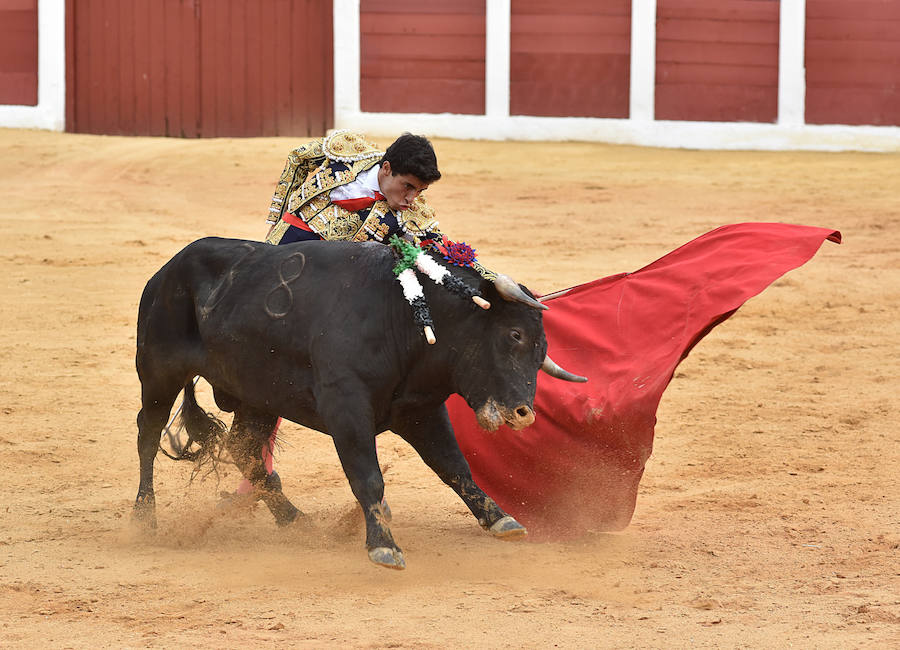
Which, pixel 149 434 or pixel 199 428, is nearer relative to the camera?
pixel 149 434

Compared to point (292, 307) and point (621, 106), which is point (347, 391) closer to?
point (292, 307)

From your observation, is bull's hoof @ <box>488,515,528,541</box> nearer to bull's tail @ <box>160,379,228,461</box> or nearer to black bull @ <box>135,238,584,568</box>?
black bull @ <box>135,238,584,568</box>

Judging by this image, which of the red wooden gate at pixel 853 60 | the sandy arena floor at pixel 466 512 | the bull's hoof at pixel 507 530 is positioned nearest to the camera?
the sandy arena floor at pixel 466 512

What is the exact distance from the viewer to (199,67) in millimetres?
12312

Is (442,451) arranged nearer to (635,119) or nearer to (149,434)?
(149,434)

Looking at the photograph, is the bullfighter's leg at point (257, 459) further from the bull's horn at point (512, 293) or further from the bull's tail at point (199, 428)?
the bull's horn at point (512, 293)

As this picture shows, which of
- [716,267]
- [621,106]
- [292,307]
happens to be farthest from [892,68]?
[292,307]

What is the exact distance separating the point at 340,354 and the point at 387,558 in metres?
0.57

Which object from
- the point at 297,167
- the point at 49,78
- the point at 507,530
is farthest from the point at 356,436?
the point at 49,78

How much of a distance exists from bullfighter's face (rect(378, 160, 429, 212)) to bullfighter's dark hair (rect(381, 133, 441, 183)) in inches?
1.1

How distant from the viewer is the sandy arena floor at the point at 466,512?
10.6ft

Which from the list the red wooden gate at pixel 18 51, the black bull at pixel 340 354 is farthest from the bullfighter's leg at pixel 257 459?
the red wooden gate at pixel 18 51

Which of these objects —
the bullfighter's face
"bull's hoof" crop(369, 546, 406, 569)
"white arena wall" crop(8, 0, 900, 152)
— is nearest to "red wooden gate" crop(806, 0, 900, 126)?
"white arena wall" crop(8, 0, 900, 152)

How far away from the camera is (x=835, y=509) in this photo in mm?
4273
